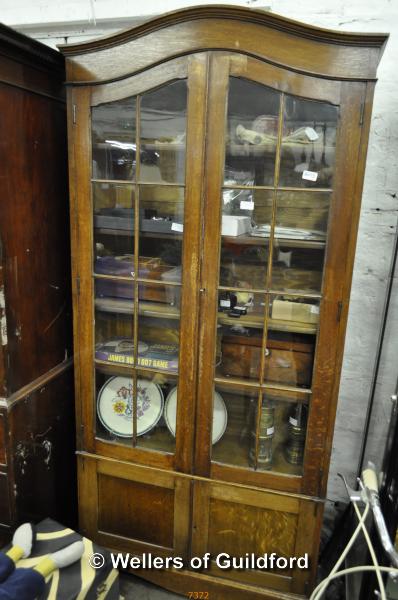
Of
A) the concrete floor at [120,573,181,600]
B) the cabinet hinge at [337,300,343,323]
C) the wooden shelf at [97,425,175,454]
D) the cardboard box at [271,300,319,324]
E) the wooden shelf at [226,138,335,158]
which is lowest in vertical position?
the concrete floor at [120,573,181,600]

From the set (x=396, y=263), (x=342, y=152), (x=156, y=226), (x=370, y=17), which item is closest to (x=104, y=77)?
(x=156, y=226)

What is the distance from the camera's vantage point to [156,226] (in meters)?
1.47

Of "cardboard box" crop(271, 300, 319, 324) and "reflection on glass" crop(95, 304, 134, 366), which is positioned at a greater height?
"cardboard box" crop(271, 300, 319, 324)

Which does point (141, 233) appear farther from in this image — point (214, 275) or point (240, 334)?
point (240, 334)

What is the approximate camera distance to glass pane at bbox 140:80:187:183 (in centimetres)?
135

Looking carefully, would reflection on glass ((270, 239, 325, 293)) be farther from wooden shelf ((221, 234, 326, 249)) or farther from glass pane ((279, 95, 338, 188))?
glass pane ((279, 95, 338, 188))

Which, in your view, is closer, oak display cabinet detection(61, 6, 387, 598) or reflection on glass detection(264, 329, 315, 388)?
oak display cabinet detection(61, 6, 387, 598)

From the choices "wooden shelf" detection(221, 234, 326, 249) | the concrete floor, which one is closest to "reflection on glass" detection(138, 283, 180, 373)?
"wooden shelf" detection(221, 234, 326, 249)

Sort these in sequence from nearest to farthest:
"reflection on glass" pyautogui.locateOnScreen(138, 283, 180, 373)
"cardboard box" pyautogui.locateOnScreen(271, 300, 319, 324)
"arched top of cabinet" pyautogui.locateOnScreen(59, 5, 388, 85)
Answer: "arched top of cabinet" pyautogui.locateOnScreen(59, 5, 388, 85) < "cardboard box" pyautogui.locateOnScreen(271, 300, 319, 324) < "reflection on glass" pyautogui.locateOnScreen(138, 283, 180, 373)

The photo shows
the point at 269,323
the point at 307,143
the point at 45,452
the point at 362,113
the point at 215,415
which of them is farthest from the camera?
the point at 45,452

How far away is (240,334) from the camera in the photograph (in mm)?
1496

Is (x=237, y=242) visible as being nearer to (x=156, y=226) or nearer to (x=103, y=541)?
(x=156, y=226)

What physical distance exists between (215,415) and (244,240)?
632 mm
